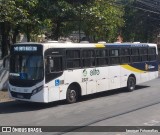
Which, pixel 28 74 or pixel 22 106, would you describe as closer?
pixel 28 74

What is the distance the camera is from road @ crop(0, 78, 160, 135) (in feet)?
39.4

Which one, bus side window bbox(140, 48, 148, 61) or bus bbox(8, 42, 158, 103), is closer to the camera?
bus bbox(8, 42, 158, 103)

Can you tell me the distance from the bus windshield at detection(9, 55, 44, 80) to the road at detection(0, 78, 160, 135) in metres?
1.32

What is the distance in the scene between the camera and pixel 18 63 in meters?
15.4

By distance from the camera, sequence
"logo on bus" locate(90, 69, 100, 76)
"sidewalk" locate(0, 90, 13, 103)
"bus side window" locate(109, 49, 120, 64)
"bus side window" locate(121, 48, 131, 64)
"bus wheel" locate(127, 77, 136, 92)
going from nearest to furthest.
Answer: "logo on bus" locate(90, 69, 100, 76) < "sidewalk" locate(0, 90, 13, 103) < "bus side window" locate(109, 49, 120, 64) < "bus side window" locate(121, 48, 131, 64) < "bus wheel" locate(127, 77, 136, 92)

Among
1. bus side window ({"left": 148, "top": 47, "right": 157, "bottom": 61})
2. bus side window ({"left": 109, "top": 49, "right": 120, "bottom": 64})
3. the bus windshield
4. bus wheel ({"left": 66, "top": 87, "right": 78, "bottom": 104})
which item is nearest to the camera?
the bus windshield

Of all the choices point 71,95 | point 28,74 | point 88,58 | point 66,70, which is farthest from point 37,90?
point 88,58

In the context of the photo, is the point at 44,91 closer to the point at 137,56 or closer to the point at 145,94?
the point at 145,94

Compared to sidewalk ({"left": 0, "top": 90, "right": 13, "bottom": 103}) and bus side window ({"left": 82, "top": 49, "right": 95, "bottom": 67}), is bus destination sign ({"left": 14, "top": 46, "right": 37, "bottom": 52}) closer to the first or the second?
bus side window ({"left": 82, "top": 49, "right": 95, "bottom": 67})

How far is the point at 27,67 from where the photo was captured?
1504 centimetres

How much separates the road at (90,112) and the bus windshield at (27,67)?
51.9 inches

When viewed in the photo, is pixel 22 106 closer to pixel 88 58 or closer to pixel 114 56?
pixel 88 58

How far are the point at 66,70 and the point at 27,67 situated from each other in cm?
175

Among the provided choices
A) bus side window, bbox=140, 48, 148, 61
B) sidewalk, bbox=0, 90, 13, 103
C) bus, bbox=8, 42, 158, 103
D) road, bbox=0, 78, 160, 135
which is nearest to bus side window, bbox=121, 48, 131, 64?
bus, bbox=8, 42, 158, 103
